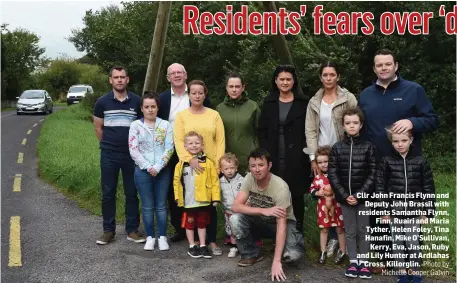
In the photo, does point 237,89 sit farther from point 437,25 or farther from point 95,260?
point 437,25

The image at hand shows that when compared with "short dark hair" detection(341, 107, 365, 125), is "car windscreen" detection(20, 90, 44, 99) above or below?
above

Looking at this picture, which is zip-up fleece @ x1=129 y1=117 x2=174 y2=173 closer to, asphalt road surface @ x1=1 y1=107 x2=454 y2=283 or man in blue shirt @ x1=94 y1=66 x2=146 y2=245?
man in blue shirt @ x1=94 y1=66 x2=146 y2=245

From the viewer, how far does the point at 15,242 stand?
589 centimetres

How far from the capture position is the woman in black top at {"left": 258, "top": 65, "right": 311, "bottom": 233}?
516cm

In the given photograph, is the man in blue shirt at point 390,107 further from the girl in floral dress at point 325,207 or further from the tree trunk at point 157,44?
the tree trunk at point 157,44

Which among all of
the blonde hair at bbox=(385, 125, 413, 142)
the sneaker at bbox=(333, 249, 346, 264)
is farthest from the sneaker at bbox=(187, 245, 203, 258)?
the blonde hair at bbox=(385, 125, 413, 142)

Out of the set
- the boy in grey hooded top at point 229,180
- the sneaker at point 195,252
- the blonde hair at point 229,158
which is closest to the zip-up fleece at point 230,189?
the boy in grey hooded top at point 229,180

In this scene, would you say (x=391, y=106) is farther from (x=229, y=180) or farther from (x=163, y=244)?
(x=163, y=244)

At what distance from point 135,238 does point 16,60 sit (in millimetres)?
45284

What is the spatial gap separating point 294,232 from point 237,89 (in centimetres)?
155

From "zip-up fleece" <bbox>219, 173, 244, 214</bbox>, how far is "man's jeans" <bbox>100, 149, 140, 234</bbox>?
3.59ft

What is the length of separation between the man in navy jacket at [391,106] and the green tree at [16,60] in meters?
37.4

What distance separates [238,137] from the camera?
5.49 metres

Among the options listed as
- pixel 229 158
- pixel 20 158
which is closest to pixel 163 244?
pixel 229 158
